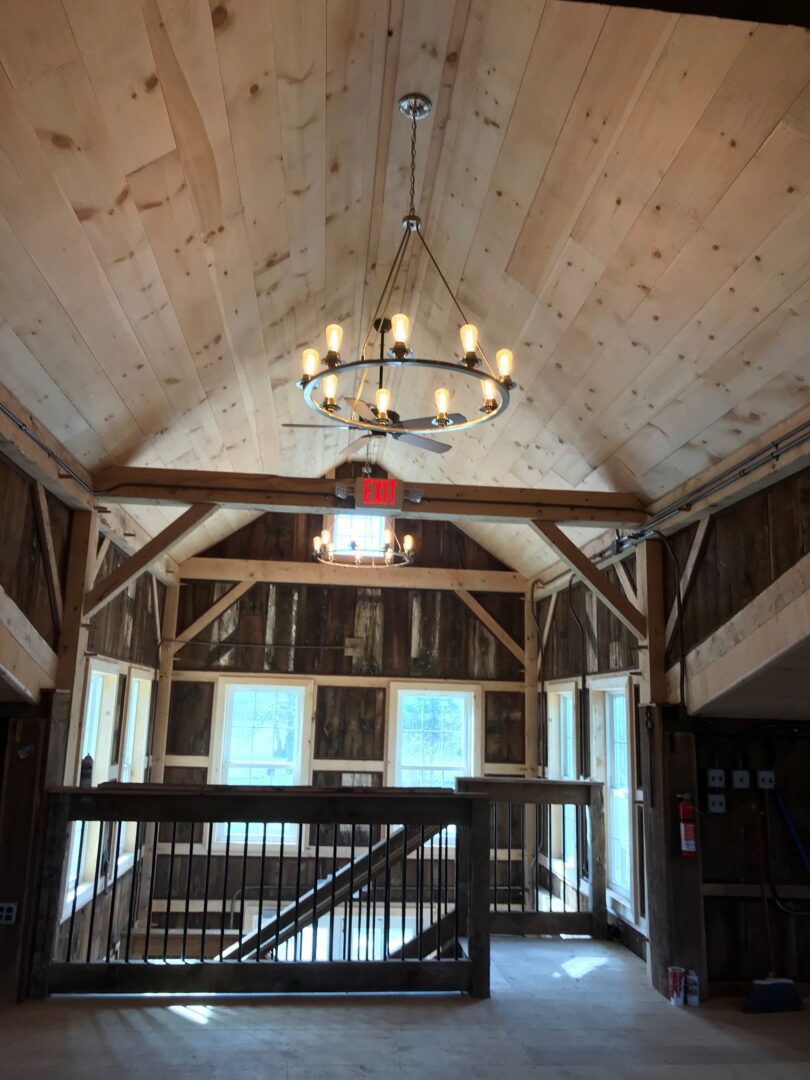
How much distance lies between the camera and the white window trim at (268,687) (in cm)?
905

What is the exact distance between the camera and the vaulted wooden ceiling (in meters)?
2.96

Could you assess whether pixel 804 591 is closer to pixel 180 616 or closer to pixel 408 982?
pixel 408 982

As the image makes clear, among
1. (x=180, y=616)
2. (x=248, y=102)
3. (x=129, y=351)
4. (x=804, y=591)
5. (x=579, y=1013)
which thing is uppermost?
(x=248, y=102)

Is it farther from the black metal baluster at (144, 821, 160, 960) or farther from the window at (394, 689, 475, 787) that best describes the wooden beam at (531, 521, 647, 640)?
the window at (394, 689, 475, 787)

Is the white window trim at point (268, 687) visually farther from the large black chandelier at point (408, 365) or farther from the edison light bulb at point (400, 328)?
the edison light bulb at point (400, 328)

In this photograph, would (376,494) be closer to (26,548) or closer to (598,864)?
(26,548)

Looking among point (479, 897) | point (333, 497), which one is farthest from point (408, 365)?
point (479, 897)

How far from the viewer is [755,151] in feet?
10.1

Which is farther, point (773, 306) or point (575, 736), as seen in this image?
point (575, 736)

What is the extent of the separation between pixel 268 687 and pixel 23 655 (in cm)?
486

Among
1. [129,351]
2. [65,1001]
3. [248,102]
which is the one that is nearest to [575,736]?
[65,1001]

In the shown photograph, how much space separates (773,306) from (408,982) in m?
4.06

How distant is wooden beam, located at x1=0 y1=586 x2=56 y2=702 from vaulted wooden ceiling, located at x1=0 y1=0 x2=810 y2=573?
1079 millimetres

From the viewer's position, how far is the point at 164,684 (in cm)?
912
